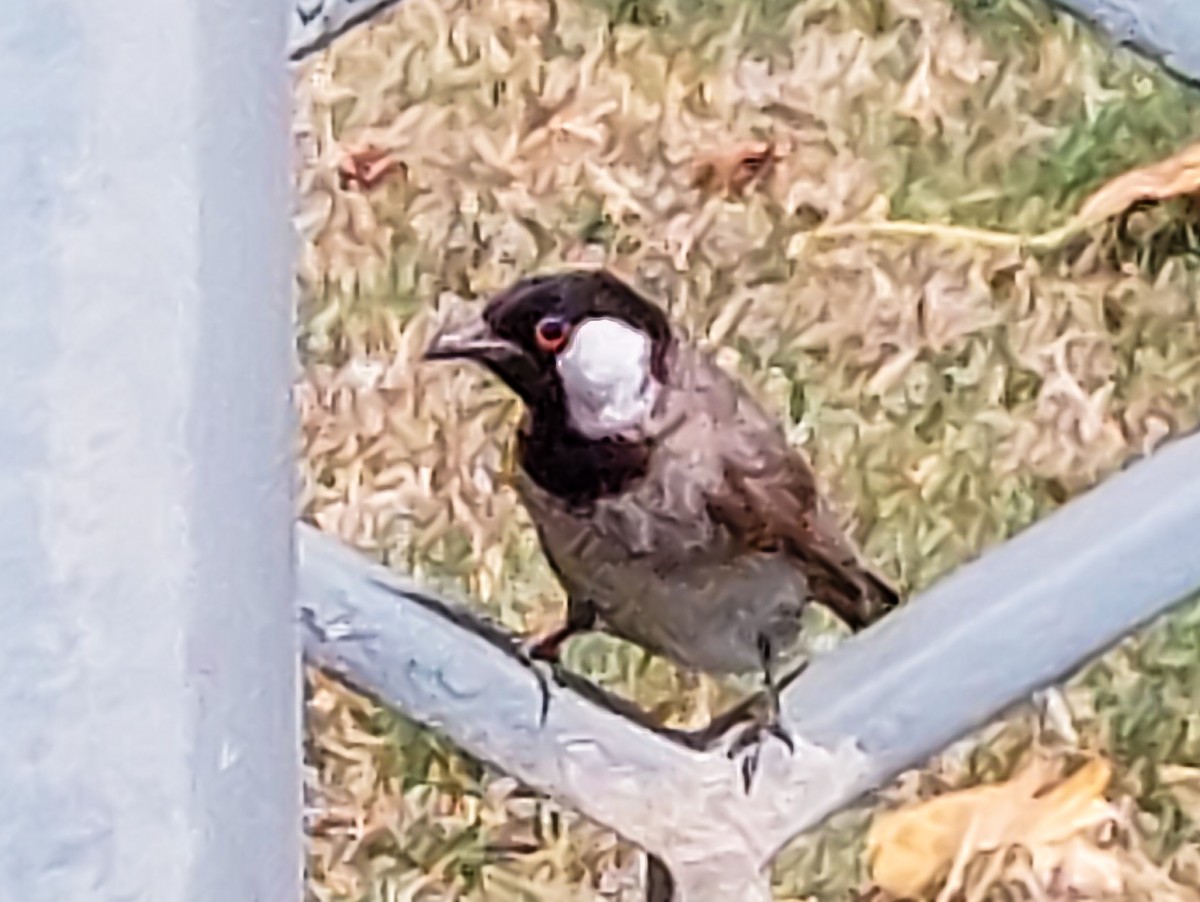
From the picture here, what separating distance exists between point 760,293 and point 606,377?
0.06 metres

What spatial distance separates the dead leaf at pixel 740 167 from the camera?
0.60 meters

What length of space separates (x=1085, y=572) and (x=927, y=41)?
184mm

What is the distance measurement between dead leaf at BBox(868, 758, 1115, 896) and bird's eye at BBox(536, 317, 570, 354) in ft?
0.62

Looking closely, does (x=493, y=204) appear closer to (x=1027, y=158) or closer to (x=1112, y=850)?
(x=1027, y=158)

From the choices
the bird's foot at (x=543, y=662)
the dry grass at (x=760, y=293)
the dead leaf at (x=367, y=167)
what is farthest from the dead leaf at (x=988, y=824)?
the dead leaf at (x=367, y=167)

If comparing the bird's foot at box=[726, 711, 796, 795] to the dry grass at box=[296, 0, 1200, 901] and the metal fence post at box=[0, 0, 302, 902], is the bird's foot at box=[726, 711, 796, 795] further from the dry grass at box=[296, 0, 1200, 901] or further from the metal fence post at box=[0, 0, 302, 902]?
the metal fence post at box=[0, 0, 302, 902]

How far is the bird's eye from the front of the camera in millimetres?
593

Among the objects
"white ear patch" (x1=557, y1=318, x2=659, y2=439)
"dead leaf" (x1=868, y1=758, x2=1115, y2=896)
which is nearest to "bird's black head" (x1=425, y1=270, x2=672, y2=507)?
"white ear patch" (x1=557, y1=318, x2=659, y2=439)

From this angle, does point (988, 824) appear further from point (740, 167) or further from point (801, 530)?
point (740, 167)

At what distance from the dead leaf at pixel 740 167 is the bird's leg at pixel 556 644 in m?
0.15

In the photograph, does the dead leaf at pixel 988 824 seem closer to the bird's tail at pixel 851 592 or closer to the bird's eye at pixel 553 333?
the bird's tail at pixel 851 592

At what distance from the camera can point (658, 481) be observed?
59cm

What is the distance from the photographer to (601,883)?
1.98 feet

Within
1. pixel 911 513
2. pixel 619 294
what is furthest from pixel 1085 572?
pixel 619 294
